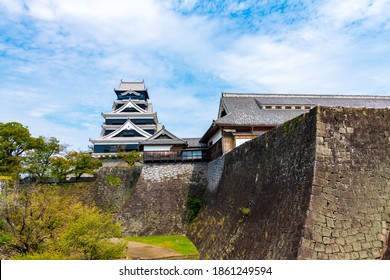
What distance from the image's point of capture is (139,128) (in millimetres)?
34938

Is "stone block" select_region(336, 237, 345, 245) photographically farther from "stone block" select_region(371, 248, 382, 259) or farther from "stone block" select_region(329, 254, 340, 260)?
"stone block" select_region(371, 248, 382, 259)

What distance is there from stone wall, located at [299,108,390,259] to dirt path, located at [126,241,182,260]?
6970 mm

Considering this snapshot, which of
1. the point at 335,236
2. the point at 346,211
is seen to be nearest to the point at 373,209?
the point at 346,211

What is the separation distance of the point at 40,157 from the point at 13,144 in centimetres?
215

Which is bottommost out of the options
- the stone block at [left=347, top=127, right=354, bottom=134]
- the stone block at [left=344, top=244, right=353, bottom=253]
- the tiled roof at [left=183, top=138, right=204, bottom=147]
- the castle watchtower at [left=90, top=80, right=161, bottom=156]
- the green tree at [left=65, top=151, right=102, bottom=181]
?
the stone block at [left=344, top=244, right=353, bottom=253]

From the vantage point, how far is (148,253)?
11875 mm

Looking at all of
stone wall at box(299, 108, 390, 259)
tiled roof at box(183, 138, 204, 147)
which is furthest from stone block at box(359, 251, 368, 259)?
tiled roof at box(183, 138, 204, 147)

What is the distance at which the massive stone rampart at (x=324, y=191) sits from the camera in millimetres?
5812

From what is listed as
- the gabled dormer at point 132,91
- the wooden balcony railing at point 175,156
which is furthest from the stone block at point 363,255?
the gabled dormer at point 132,91

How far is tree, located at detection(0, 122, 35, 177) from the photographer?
20834 millimetres

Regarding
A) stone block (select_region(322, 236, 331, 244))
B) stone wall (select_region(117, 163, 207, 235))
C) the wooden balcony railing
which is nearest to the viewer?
stone block (select_region(322, 236, 331, 244))

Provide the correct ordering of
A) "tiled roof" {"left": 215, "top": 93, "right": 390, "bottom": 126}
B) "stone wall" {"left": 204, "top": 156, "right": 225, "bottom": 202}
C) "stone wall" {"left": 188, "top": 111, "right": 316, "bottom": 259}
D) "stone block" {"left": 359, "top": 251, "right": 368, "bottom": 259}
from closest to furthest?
"stone block" {"left": 359, "top": 251, "right": 368, "bottom": 259} < "stone wall" {"left": 188, "top": 111, "right": 316, "bottom": 259} < "stone wall" {"left": 204, "top": 156, "right": 225, "bottom": 202} < "tiled roof" {"left": 215, "top": 93, "right": 390, "bottom": 126}

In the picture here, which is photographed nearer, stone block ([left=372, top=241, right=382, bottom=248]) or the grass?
stone block ([left=372, top=241, right=382, bottom=248])

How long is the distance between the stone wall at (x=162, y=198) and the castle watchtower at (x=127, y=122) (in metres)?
14.3
